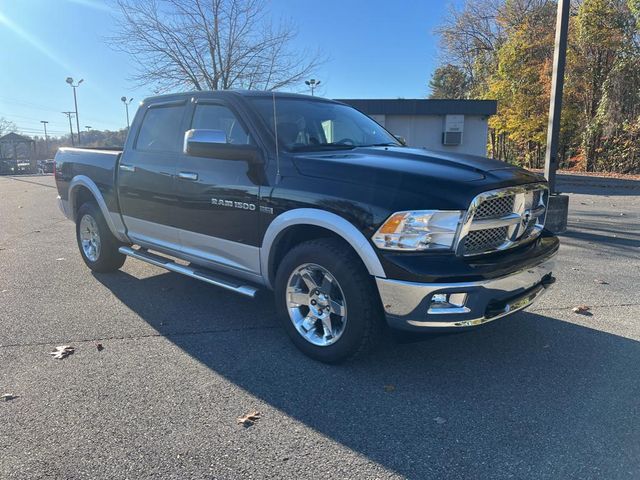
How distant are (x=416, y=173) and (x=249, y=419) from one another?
6.03ft

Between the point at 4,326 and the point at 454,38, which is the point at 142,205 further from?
the point at 454,38

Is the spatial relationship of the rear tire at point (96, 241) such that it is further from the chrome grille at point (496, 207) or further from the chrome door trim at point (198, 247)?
the chrome grille at point (496, 207)

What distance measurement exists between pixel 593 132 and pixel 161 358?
93.1ft

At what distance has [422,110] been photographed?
2008cm

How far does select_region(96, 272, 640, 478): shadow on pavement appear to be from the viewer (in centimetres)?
251

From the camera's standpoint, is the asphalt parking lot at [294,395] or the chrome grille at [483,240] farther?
the chrome grille at [483,240]

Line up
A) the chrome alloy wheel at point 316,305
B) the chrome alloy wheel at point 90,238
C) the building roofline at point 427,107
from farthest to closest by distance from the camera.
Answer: the building roofline at point 427,107, the chrome alloy wheel at point 90,238, the chrome alloy wheel at point 316,305

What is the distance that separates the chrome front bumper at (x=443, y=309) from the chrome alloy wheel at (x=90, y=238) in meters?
4.21

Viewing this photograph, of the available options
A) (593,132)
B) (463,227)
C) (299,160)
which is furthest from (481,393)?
(593,132)

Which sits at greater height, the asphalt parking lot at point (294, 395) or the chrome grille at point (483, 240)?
the chrome grille at point (483, 240)

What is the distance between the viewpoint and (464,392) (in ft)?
10.4

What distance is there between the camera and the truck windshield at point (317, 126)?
3.96 metres

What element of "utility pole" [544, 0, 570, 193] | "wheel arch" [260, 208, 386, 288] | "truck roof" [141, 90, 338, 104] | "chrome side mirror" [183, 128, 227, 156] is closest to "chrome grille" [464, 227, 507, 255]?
"wheel arch" [260, 208, 386, 288]

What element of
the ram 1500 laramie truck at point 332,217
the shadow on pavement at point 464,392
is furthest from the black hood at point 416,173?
the shadow on pavement at point 464,392
